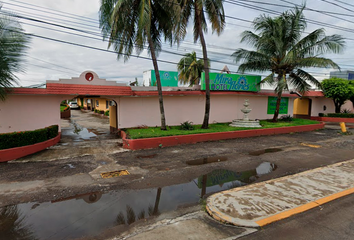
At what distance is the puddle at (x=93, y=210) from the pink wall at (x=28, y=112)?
Answer: 8051 mm

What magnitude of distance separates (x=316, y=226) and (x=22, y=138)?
33.3ft

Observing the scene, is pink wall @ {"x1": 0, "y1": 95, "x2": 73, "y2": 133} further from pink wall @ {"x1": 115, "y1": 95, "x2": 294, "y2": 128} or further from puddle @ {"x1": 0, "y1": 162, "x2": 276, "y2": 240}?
puddle @ {"x1": 0, "y1": 162, "x2": 276, "y2": 240}

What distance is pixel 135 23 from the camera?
12.1 m

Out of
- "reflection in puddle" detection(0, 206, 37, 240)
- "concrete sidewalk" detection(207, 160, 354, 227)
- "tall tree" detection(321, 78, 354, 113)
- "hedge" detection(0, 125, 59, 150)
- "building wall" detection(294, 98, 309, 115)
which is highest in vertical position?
"tall tree" detection(321, 78, 354, 113)

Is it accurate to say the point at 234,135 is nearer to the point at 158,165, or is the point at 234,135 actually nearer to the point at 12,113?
the point at 158,165

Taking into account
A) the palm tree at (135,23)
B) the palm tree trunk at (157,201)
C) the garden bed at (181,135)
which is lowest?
the palm tree trunk at (157,201)

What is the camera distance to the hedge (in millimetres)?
8461

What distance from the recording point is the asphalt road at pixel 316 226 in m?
3.81

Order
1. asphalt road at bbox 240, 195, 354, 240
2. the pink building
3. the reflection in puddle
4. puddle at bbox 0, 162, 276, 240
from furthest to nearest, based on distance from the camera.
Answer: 1. the pink building
2. puddle at bbox 0, 162, 276, 240
3. the reflection in puddle
4. asphalt road at bbox 240, 195, 354, 240

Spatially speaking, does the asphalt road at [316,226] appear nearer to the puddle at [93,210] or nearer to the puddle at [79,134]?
the puddle at [93,210]

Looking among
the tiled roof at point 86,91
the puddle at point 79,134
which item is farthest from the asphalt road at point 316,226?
the puddle at point 79,134

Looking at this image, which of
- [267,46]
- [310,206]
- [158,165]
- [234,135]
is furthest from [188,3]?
[310,206]

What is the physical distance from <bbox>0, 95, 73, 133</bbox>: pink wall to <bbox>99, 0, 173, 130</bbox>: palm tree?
428 centimetres

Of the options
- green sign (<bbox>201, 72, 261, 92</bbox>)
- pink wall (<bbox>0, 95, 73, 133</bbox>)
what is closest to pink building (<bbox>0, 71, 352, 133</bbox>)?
pink wall (<bbox>0, 95, 73, 133</bbox>)
